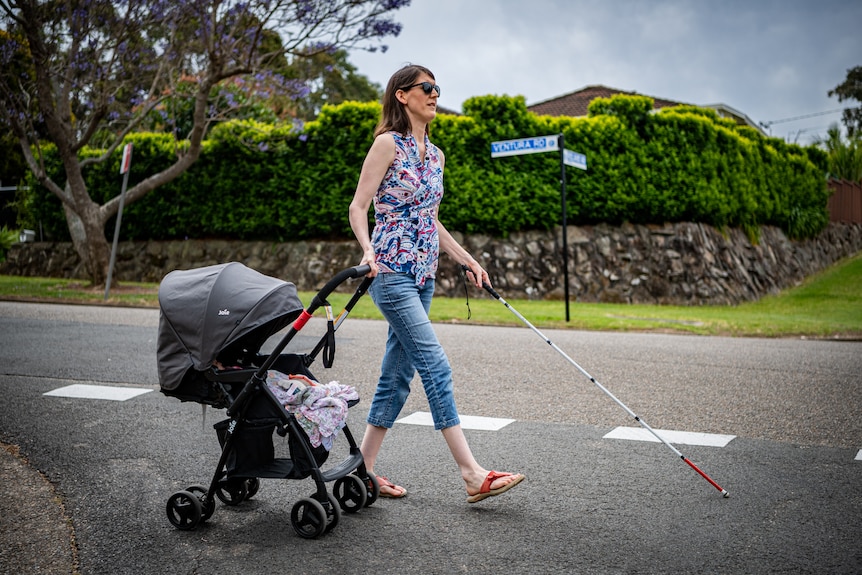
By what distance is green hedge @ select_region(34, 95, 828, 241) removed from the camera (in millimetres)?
19766

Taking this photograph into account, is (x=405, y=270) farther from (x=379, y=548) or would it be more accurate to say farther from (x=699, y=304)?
(x=699, y=304)

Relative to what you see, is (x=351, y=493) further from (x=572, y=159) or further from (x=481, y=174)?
(x=481, y=174)

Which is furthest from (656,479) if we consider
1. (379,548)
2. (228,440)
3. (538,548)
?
(228,440)

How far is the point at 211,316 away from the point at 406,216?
1112mm

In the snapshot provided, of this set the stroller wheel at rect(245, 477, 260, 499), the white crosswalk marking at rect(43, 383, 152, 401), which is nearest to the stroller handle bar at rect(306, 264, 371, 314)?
the stroller wheel at rect(245, 477, 260, 499)

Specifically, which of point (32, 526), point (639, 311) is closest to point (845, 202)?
point (639, 311)

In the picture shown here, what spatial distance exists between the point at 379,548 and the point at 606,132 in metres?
17.3

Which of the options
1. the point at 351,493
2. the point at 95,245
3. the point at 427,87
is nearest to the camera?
the point at 351,493

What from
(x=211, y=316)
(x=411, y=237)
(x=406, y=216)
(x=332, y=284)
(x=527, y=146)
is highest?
(x=527, y=146)

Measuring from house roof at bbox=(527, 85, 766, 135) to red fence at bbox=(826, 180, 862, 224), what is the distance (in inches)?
141

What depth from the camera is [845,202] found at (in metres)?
32.2

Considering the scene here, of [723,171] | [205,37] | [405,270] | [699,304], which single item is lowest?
[699,304]

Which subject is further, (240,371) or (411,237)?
(411,237)

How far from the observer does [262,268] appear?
70.6ft
